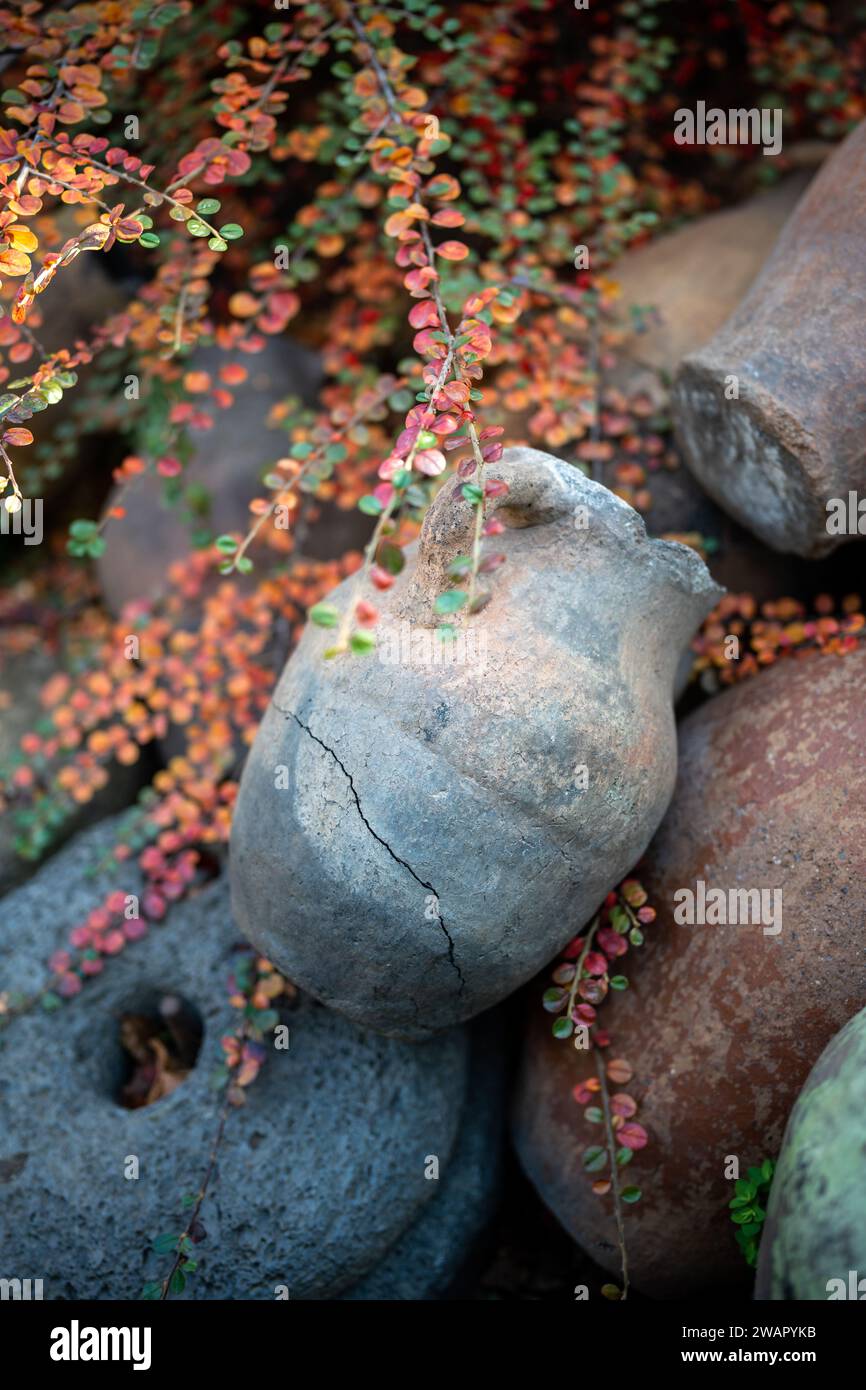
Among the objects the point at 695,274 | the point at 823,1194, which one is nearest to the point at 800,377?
the point at 695,274

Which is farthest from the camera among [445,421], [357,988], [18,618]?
[18,618]

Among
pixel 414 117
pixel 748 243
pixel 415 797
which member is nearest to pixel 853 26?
pixel 748 243

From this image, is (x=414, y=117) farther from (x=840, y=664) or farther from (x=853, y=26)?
(x=853, y=26)

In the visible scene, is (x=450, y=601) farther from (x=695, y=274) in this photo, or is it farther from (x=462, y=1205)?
(x=695, y=274)

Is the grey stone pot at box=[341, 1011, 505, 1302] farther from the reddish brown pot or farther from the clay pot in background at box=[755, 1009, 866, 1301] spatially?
the clay pot in background at box=[755, 1009, 866, 1301]

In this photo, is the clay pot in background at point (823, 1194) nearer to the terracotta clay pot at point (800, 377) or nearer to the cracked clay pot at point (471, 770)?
the cracked clay pot at point (471, 770)

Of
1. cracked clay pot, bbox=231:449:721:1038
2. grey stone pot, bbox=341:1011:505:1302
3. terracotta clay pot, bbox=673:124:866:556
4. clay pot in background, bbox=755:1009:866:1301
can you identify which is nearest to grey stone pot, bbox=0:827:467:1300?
grey stone pot, bbox=341:1011:505:1302
